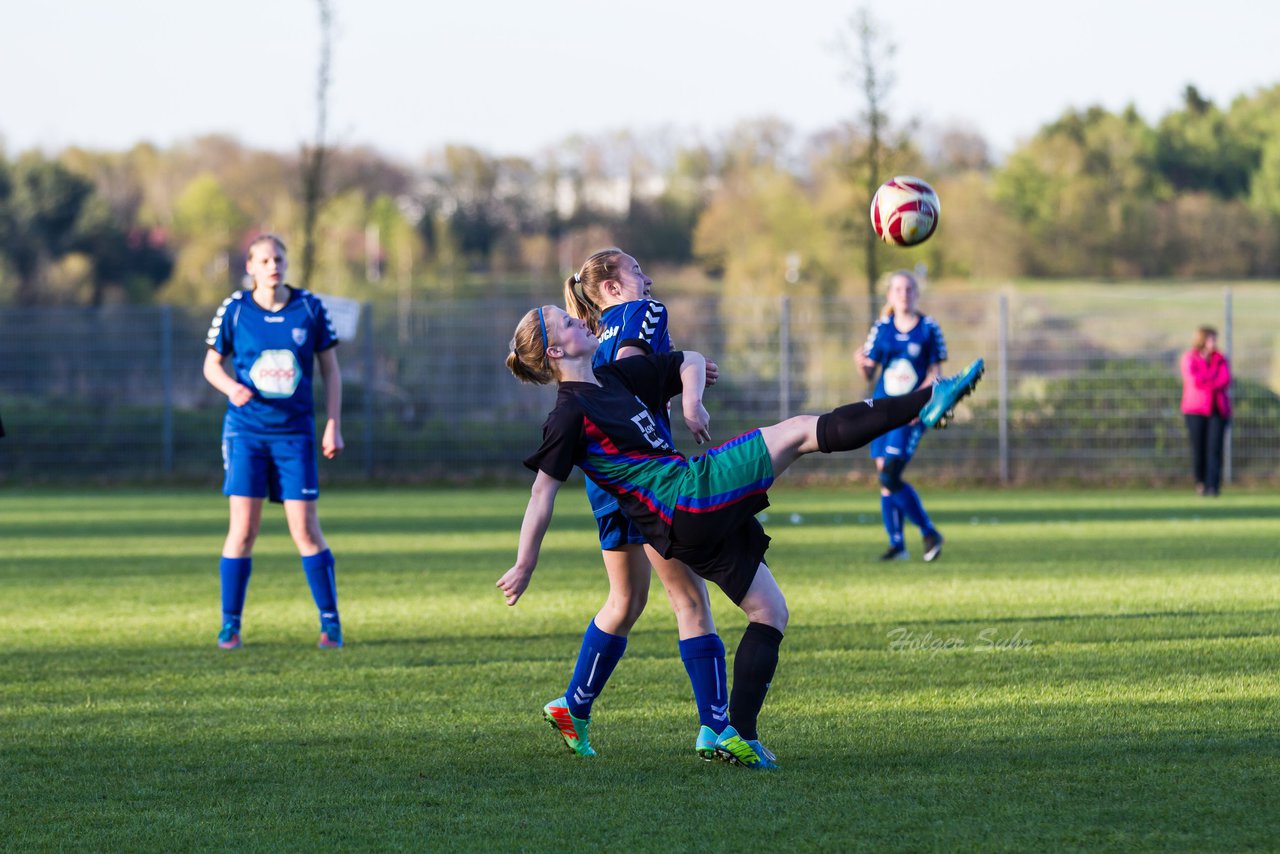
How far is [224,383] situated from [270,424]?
Answer: 0.32 m

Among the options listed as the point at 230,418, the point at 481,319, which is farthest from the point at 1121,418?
the point at 230,418

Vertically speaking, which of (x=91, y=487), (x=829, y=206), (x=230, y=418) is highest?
(x=829, y=206)

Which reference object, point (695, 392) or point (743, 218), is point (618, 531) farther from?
point (743, 218)

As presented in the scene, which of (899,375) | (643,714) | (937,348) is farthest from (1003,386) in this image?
(643,714)

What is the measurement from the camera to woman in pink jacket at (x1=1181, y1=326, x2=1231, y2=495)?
1830cm

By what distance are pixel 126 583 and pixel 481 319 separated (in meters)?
12.6

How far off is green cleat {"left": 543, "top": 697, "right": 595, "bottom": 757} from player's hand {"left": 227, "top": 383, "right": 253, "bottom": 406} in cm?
325

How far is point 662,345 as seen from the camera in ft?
18.4

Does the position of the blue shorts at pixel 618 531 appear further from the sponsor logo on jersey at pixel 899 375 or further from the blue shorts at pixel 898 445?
the sponsor logo on jersey at pixel 899 375

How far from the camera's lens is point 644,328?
216 inches

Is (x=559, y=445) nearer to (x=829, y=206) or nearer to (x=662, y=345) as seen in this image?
(x=662, y=345)

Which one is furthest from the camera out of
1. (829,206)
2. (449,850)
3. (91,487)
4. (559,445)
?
(829,206)

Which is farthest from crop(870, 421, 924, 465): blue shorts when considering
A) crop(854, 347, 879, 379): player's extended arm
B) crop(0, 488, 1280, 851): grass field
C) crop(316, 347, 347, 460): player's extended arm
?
crop(316, 347, 347, 460): player's extended arm

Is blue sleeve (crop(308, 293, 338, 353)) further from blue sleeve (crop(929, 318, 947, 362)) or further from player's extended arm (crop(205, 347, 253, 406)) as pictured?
blue sleeve (crop(929, 318, 947, 362))
